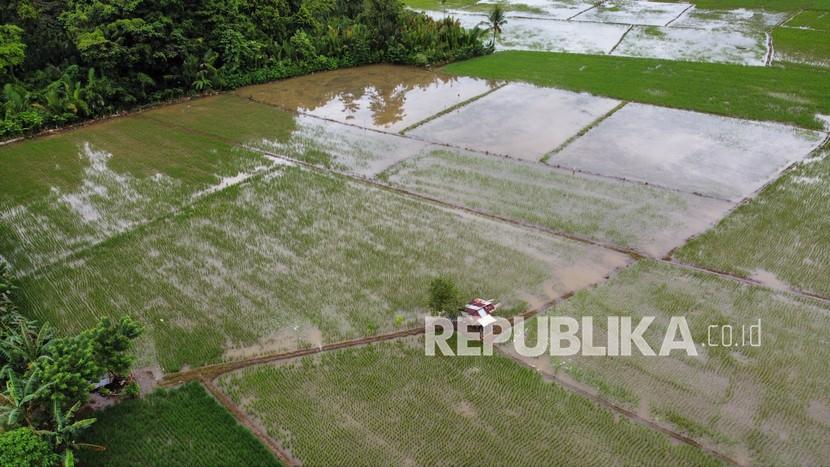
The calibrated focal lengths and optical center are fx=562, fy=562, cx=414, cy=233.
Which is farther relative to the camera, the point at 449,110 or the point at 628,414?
the point at 449,110

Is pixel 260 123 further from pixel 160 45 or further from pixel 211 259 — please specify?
pixel 211 259

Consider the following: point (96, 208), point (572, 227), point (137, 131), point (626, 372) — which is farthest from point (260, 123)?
point (626, 372)

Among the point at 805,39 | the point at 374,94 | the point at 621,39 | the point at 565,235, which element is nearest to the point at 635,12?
the point at 621,39

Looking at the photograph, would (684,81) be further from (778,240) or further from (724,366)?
(724,366)

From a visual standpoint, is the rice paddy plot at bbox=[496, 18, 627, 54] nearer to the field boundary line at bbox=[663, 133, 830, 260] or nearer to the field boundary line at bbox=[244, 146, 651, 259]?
the field boundary line at bbox=[663, 133, 830, 260]

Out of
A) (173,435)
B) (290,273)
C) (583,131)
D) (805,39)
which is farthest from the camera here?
(805,39)

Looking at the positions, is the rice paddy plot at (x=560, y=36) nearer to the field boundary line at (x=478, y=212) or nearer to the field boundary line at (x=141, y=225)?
the field boundary line at (x=478, y=212)
